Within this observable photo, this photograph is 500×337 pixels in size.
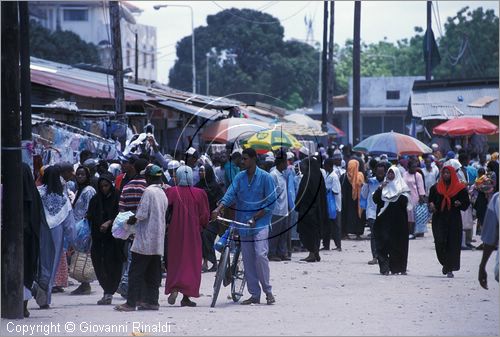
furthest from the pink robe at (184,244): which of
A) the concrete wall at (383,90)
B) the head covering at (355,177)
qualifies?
the concrete wall at (383,90)

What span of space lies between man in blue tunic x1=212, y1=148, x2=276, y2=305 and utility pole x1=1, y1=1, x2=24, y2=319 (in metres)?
2.43

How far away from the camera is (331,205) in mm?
19922

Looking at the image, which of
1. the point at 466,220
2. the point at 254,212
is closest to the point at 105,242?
the point at 254,212

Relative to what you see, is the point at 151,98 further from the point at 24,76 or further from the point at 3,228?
the point at 3,228

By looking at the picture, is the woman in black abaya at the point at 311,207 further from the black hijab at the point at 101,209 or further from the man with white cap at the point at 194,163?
the black hijab at the point at 101,209

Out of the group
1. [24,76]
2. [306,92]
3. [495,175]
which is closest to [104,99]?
[24,76]

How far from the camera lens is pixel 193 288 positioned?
474 inches

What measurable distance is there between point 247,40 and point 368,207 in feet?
94.8

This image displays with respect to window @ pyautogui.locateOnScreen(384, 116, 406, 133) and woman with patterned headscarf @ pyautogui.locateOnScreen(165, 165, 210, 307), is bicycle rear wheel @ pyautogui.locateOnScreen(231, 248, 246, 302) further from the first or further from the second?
window @ pyautogui.locateOnScreen(384, 116, 406, 133)

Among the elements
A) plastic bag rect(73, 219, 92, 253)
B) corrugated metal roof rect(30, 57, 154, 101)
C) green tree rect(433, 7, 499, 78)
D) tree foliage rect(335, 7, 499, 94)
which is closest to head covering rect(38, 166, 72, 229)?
plastic bag rect(73, 219, 92, 253)

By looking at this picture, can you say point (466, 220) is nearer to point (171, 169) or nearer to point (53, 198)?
point (171, 169)

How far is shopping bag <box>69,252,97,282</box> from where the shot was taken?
13.0 m

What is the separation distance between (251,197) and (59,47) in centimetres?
5224

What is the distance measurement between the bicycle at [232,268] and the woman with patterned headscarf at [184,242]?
0.81 feet
